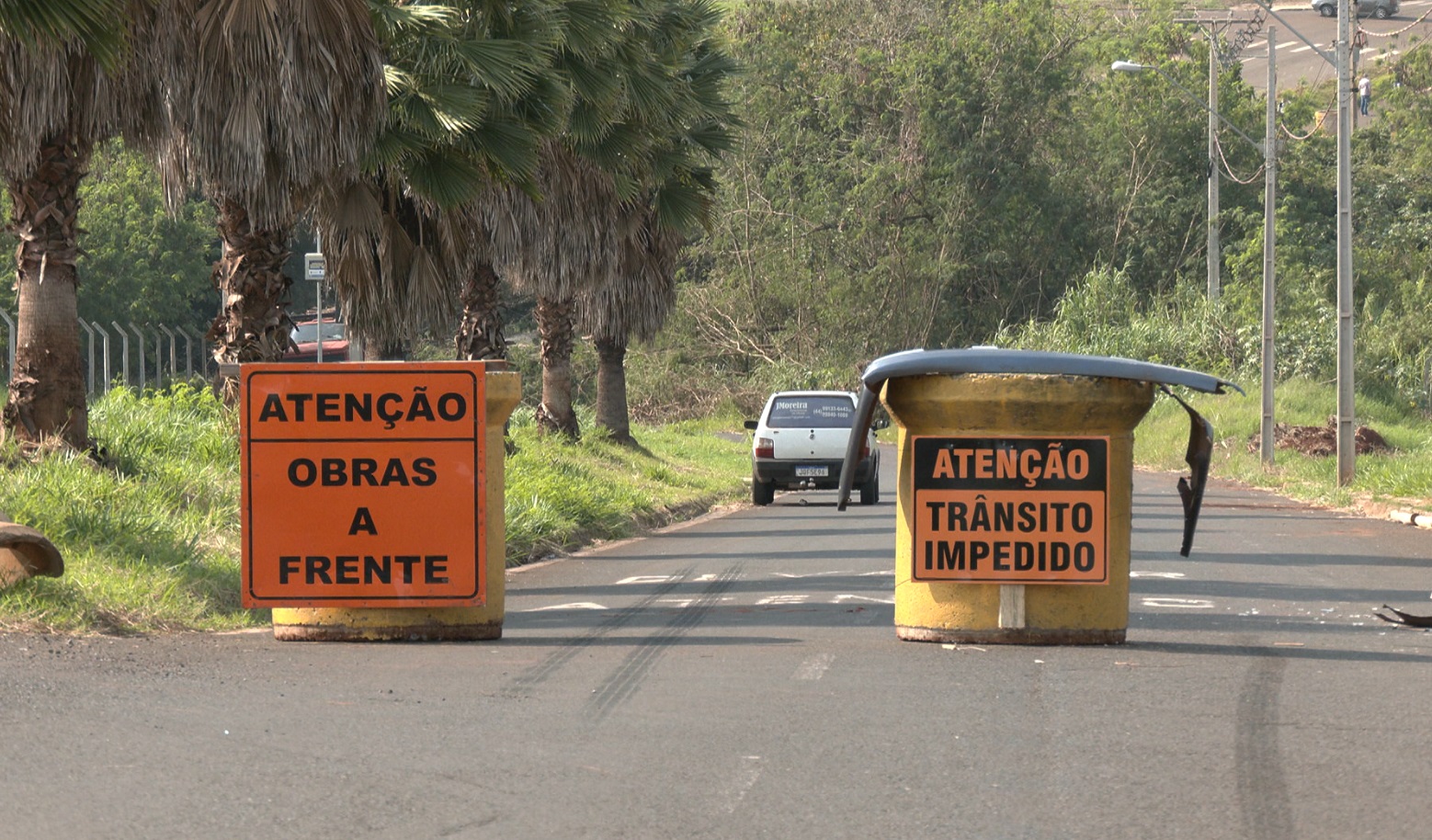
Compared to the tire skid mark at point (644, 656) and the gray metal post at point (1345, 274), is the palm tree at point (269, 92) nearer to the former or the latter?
the tire skid mark at point (644, 656)

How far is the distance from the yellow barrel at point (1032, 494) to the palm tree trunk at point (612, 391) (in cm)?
2608

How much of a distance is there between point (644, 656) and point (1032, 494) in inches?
87.7

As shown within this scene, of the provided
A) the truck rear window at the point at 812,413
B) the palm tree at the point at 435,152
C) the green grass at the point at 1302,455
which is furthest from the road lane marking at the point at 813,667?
the truck rear window at the point at 812,413

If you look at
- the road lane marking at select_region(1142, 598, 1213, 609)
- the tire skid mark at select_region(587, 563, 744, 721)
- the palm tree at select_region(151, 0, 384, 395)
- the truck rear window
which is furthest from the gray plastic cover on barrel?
the truck rear window

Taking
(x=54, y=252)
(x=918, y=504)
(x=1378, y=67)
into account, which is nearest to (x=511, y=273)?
(x=54, y=252)

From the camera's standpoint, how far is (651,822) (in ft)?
19.7

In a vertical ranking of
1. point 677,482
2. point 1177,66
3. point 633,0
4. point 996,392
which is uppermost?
point 1177,66

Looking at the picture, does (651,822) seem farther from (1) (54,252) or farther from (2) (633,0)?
(2) (633,0)

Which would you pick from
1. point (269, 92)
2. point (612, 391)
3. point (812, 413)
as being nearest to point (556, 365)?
point (612, 391)

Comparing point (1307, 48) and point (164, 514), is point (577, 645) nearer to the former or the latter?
point (164, 514)

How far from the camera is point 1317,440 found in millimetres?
38656

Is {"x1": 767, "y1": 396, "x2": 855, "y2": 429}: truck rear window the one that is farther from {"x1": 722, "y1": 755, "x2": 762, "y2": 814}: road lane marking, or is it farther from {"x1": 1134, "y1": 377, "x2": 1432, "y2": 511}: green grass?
{"x1": 722, "y1": 755, "x2": 762, "y2": 814}: road lane marking

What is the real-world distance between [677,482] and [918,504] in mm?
19361

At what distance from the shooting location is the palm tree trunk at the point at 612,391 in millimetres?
36125
